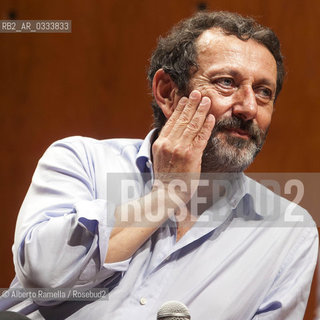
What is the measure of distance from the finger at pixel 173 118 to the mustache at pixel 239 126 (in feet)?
0.32

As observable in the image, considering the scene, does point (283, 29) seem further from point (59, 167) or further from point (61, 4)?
point (59, 167)

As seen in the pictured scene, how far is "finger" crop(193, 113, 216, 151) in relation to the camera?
1557 mm

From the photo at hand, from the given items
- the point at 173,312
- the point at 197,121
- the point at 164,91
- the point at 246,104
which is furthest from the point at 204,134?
the point at 173,312

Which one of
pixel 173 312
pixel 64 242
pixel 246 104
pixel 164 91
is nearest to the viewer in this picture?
pixel 173 312

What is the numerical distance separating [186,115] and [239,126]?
0.51 ft

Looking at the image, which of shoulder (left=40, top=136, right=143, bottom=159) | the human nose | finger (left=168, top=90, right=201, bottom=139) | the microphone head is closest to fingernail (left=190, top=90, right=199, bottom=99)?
finger (left=168, top=90, right=201, bottom=139)

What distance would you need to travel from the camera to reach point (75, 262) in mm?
1391

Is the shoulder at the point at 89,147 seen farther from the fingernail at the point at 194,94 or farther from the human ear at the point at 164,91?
the fingernail at the point at 194,94

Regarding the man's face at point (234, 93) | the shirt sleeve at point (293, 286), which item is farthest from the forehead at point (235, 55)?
the shirt sleeve at point (293, 286)

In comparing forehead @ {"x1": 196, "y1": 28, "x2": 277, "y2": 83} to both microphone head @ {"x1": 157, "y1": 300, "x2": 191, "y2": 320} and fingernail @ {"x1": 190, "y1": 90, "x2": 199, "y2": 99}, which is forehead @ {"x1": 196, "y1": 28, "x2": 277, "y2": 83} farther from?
microphone head @ {"x1": 157, "y1": 300, "x2": 191, "y2": 320}

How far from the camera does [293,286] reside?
1577 millimetres

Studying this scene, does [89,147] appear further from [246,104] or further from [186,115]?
[246,104]

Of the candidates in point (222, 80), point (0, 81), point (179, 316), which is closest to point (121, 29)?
point (0, 81)

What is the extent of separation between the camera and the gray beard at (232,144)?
165 centimetres
